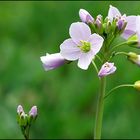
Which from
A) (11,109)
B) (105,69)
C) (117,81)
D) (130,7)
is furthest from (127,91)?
(105,69)

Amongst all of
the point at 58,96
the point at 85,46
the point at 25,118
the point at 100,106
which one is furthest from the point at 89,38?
the point at 58,96

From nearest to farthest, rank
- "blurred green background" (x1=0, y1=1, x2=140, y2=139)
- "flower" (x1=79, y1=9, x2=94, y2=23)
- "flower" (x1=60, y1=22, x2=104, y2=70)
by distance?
"flower" (x1=60, y1=22, x2=104, y2=70) < "flower" (x1=79, y1=9, x2=94, y2=23) < "blurred green background" (x1=0, y1=1, x2=140, y2=139)

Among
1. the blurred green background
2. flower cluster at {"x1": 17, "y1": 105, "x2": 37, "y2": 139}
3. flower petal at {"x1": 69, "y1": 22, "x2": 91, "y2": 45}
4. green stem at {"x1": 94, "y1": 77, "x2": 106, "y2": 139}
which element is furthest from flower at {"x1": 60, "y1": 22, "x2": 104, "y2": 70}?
the blurred green background

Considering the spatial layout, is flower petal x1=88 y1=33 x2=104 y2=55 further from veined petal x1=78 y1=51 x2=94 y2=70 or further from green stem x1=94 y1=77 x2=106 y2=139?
green stem x1=94 y1=77 x2=106 y2=139

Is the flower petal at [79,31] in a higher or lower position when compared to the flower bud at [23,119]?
higher

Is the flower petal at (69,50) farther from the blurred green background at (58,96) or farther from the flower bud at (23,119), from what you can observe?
the blurred green background at (58,96)

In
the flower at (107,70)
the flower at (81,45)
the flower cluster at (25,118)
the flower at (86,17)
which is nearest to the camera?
the flower at (107,70)

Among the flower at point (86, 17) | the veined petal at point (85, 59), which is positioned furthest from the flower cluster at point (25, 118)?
the flower at point (86, 17)

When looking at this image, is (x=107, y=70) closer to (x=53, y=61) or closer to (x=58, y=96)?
(x=53, y=61)
